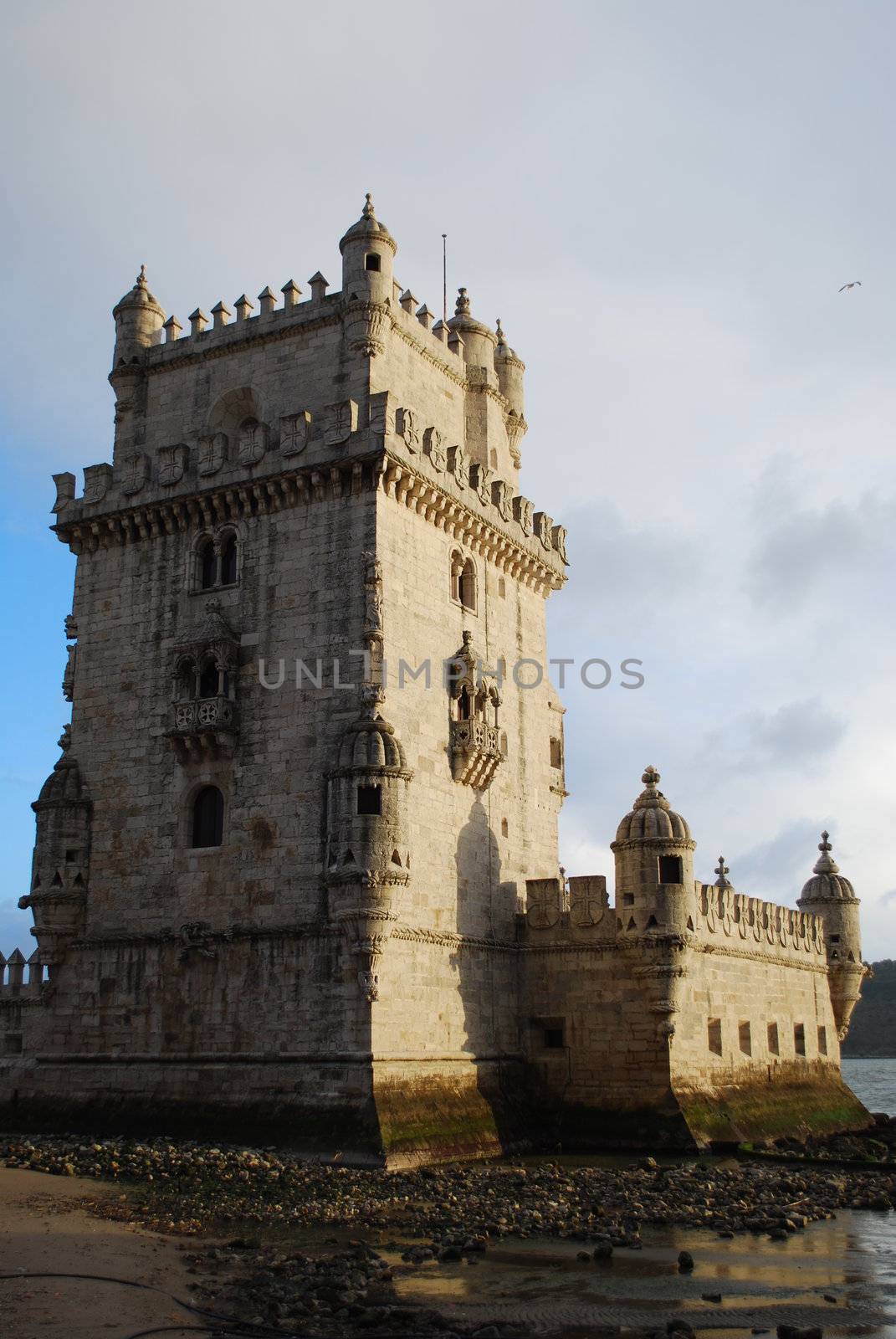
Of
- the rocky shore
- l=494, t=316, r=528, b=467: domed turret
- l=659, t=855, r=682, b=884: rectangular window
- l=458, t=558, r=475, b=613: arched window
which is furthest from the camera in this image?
l=494, t=316, r=528, b=467: domed turret

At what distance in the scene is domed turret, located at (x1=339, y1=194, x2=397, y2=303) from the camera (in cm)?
3288

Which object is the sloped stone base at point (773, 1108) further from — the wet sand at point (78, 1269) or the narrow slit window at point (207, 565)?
the narrow slit window at point (207, 565)

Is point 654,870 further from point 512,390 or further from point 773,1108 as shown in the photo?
point 512,390

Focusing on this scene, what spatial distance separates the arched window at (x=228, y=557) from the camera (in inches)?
1294

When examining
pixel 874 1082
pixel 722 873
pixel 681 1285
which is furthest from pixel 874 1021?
pixel 681 1285

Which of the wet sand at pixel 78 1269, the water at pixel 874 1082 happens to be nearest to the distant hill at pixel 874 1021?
the water at pixel 874 1082

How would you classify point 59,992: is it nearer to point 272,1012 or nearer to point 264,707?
point 272,1012

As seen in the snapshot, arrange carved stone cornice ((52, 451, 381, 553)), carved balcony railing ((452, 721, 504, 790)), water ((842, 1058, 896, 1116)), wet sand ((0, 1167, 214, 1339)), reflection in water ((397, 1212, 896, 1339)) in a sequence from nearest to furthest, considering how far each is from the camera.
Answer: wet sand ((0, 1167, 214, 1339)), reflection in water ((397, 1212, 896, 1339)), carved stone cornice ((52, 451, 381, 553)), carved balcony railing ((452, 721, 504, 790)), water ((842, 1058, 896, 1116))

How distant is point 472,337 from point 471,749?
42.0ft

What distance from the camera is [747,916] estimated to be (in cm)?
3903

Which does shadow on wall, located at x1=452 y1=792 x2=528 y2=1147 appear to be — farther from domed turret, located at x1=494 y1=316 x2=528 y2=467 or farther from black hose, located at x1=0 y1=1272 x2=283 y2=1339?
black hose, located at x1=0 y1=1272 x2=283 y2=1339

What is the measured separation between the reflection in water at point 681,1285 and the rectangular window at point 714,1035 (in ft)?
42.8

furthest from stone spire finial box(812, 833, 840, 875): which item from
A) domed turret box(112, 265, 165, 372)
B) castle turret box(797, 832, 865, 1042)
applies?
domed turret box(112, 265, 165, 372)

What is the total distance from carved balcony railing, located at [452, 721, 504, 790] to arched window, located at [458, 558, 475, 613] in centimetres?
356
